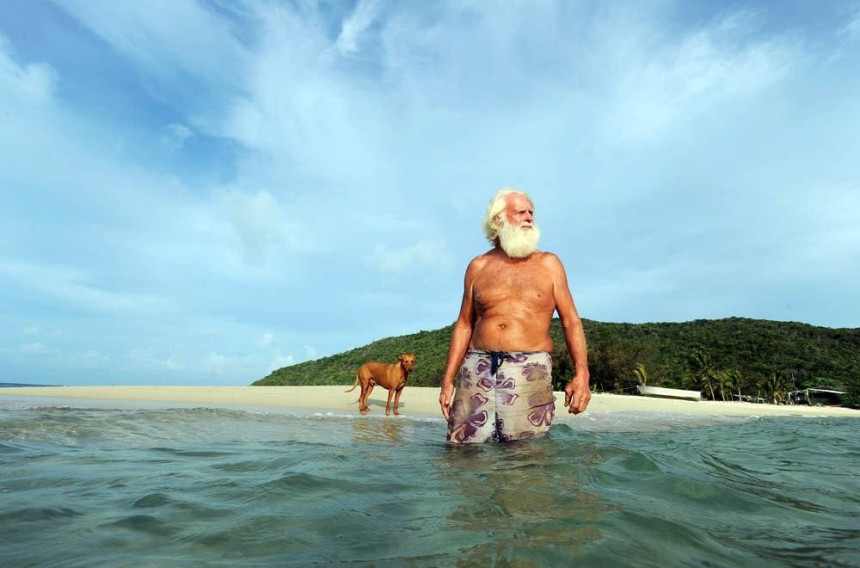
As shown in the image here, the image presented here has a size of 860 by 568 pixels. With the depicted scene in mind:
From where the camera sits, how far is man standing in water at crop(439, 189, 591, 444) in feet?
15.8

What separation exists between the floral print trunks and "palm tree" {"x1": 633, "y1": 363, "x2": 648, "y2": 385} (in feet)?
77.3

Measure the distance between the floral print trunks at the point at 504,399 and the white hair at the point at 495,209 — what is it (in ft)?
3.98

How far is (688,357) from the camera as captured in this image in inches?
1641

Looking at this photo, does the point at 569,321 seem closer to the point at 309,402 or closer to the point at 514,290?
the point at 514,290

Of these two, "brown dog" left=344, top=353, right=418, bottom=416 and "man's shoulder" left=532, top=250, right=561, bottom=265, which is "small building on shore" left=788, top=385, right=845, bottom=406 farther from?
"man's shoulder" left=532, top=250, right=561, bottom=265

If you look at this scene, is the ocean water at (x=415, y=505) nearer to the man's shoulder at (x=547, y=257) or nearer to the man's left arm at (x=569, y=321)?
the man's left arm at (x=569, y=321)

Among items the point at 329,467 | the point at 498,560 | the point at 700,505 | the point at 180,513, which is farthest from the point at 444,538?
the point at 329,467

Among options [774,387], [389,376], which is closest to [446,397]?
[389,376]

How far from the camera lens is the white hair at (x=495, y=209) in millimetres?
5312

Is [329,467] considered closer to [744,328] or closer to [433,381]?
[433,381]

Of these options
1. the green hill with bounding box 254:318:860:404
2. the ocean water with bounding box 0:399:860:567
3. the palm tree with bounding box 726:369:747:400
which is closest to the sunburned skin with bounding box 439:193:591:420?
the ocean water with bounding box 0:399:860:567

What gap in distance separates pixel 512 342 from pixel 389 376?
6249 mm

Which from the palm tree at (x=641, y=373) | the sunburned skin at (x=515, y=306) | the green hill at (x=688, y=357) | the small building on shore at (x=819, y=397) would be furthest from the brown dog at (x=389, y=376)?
the small building on shore at (x=819, y=397)

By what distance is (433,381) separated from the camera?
97.0 feet
